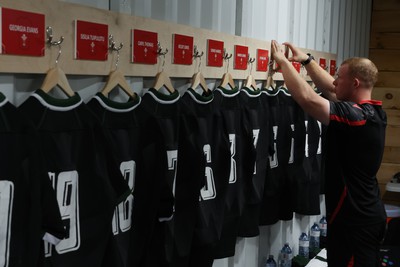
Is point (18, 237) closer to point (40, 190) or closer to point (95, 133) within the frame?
point (40, 190)

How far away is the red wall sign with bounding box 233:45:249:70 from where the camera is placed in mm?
2426

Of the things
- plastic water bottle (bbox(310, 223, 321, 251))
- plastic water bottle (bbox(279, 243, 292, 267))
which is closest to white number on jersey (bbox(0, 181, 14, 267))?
plastic water bottle (bbox(279, 243, 292, 267))

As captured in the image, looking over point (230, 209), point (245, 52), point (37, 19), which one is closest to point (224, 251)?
point (230, 209)

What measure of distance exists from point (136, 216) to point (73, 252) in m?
0.30

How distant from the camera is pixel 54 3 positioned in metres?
1.40

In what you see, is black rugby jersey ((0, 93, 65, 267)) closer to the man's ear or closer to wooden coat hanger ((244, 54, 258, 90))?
wooden coat hanger ((244, 54, 258, 90))

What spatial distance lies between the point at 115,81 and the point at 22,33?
1.25 ft

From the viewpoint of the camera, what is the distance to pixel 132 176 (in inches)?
65.4

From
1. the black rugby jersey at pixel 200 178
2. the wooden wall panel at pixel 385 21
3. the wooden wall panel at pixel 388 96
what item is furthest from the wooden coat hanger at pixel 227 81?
the wooden wall panel at pixel 385 21

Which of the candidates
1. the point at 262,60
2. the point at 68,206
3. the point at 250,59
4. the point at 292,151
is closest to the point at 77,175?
the point at 68,206

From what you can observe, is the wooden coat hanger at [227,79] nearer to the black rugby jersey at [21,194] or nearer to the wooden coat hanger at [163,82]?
the wooden coat hanger at [163,82]

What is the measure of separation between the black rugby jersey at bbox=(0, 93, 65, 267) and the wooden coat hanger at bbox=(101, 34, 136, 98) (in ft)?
1.24

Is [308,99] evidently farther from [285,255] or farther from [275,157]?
[285,255]

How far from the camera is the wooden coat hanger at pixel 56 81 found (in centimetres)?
138
